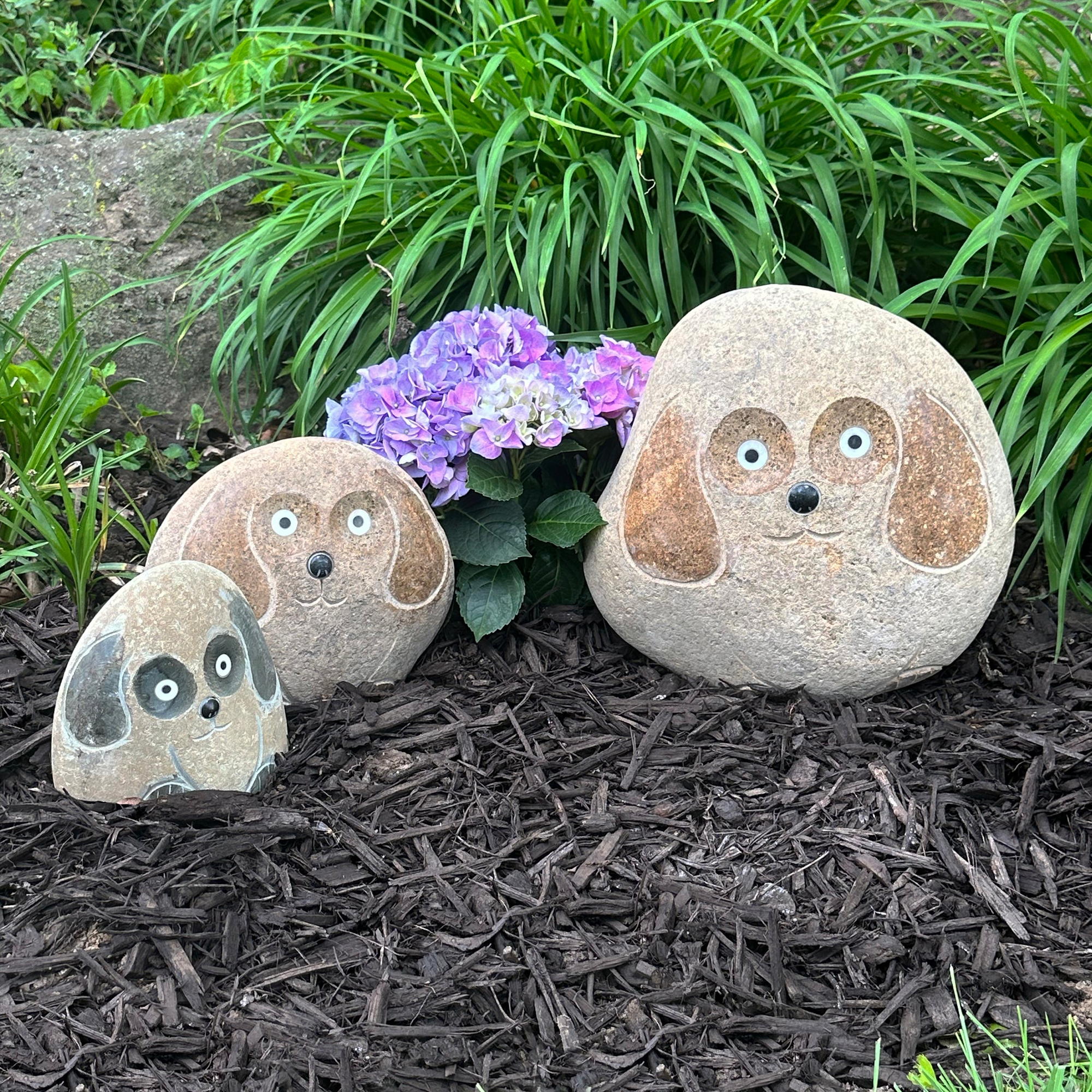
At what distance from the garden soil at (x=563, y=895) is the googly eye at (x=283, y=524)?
33cm

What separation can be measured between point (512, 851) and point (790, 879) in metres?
0.44

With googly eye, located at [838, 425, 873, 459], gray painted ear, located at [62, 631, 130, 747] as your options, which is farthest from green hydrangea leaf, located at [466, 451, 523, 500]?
gray painted ear, located at [62, 631, 130, 747]

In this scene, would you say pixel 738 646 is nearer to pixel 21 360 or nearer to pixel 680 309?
pixel 680 309

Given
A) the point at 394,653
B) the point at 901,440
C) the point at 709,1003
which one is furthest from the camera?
the point at 394,653

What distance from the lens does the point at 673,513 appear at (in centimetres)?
222

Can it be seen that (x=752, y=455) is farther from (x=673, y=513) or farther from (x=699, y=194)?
(x=699, y=194)

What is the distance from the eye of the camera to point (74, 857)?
1825mm

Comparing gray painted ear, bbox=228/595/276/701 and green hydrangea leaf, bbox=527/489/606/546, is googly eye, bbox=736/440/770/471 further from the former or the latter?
gray painted ear, bbox=228/595/276/701

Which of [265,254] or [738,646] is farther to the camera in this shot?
[265,254]

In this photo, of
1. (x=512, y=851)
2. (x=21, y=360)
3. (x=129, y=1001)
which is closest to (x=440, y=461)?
(x=512, y=851)

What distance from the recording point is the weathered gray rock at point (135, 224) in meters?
3.34

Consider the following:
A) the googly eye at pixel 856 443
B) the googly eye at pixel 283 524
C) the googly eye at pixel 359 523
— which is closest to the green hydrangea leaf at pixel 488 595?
the googly eye at pixel 359 523

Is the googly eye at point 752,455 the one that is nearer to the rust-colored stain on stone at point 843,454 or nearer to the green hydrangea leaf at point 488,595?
the rust-colored stain on stone at point 843,454

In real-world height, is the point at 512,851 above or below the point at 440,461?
below
